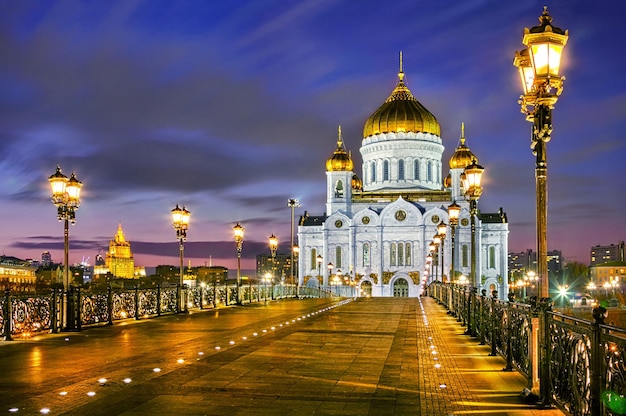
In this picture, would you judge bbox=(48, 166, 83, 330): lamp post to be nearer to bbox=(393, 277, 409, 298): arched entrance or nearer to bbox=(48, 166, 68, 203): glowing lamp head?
bbox=(48, 166, 68, 203): glowing lamp head

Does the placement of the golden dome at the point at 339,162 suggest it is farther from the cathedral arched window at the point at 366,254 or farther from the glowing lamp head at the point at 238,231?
the glowing lamp head at the point at 238,231

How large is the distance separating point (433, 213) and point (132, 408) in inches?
3339

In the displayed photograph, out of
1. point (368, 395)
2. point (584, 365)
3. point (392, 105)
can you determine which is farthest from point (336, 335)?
point (392, 105)

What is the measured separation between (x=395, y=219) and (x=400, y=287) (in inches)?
344

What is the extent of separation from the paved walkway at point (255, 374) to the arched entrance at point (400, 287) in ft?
241

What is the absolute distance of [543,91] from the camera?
9.72 m

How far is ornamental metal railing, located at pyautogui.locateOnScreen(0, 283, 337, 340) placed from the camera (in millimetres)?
17672

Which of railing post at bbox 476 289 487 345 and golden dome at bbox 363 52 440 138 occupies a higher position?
golden dome at bbox 363 52 440 138

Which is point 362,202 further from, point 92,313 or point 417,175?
point 92,313

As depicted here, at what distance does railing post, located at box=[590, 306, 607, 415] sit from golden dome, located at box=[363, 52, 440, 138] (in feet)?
293

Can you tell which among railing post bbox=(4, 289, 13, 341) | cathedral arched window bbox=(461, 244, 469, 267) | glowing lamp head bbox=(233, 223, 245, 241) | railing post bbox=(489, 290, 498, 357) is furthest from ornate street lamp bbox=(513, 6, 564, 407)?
cathedral arched window bbox=(461, 244, 469, 267)

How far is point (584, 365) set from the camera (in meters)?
7.58

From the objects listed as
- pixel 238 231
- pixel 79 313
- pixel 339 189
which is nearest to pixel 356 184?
pixel 339 189

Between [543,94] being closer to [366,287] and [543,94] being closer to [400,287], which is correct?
[400,287]
